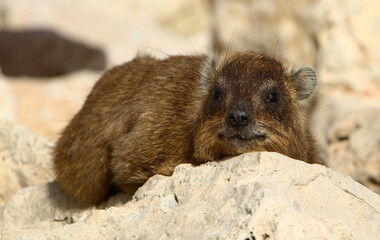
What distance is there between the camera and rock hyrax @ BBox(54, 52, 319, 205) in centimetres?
703

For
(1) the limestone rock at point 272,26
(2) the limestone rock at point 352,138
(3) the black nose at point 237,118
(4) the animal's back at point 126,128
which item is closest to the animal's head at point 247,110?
(3) the black nose at point 237,118

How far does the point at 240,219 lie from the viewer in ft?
18.2

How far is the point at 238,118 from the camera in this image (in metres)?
6.77

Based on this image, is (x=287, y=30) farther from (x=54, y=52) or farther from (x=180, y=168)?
(x=180, y=168)

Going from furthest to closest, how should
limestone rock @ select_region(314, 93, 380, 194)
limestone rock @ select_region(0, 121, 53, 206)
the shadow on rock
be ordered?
the shadow on rock, limestone rock @ select_region(314, 93, 380, 194), limestone rock @ select_region(0, 121, 53, 206)

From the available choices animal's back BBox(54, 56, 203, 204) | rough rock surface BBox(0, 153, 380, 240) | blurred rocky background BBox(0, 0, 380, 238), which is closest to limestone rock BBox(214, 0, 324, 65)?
blurred rocky background BBox(0, 0, 380, 238)

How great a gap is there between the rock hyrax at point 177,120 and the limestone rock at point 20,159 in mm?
683

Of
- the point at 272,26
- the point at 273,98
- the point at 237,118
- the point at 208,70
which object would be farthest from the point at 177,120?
the point at 272,26

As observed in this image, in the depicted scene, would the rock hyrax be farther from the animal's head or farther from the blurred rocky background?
the blurred rocky background

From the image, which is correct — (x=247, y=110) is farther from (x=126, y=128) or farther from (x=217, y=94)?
(x=126, y=128)

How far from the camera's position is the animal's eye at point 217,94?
23.6ft

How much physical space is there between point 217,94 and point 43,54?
11.6 meters

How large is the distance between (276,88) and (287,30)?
28.2ft

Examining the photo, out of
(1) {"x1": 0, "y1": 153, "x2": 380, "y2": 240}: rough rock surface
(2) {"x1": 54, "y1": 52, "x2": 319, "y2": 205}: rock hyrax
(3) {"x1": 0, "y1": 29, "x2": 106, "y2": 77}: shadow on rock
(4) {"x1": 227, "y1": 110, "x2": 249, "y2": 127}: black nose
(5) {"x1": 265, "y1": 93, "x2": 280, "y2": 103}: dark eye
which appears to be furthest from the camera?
(3) {"x1": 0, "y1": 29, "x2": 106, "y2": 77}: shadow on rock
